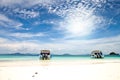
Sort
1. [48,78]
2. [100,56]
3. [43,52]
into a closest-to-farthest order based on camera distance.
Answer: [48,78]
[43,52]
[100,56]

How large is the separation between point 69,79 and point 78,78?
30 centimetres

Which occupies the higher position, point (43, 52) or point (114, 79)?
point (43, 52)

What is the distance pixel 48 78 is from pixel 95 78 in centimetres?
145

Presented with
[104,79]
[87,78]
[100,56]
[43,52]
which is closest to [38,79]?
[87,78]

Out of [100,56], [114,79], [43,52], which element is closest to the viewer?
[114,79]

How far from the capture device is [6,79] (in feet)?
18.7

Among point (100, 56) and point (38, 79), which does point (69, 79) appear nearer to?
point (38, 79)

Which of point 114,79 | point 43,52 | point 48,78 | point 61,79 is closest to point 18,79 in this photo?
point 48,78

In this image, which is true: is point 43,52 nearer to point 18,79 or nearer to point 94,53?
point 94,53

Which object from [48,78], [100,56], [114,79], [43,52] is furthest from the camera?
[100,56]

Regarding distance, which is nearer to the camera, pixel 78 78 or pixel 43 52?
pixel 78 78

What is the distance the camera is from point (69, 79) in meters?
5.80

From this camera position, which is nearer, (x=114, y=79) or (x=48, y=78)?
(x=114, y=79)

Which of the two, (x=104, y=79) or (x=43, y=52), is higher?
(x=43, y=52)
